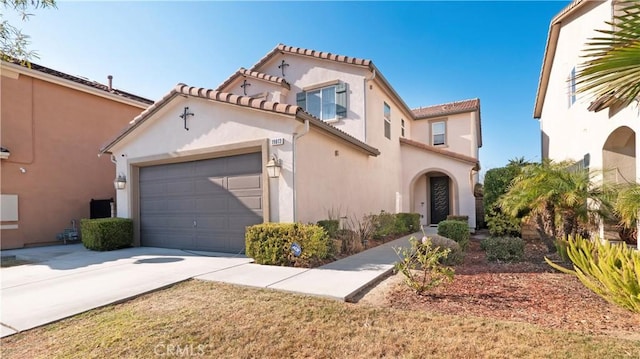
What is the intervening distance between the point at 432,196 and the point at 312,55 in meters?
10.3

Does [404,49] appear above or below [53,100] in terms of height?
above

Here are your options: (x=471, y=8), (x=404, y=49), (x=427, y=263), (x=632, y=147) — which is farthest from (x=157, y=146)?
(x=632, y=147)

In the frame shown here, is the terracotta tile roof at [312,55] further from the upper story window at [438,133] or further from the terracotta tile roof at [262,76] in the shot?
the upper story window at [438,133]

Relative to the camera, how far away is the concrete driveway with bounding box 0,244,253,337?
15.4 ft

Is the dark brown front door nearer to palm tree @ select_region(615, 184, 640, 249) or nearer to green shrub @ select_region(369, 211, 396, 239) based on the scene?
green shrub @ select_region(369, 211, 396, 239)

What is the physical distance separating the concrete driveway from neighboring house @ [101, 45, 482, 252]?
1.32 meters

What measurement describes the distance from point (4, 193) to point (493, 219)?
1803 centimetres

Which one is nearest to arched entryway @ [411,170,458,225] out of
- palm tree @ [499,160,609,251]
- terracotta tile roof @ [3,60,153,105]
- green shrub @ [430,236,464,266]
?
palm tree @ [499,160,609,251]

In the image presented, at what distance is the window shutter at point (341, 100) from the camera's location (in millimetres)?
13047

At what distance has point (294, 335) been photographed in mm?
3637

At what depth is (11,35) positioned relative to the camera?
4961mm

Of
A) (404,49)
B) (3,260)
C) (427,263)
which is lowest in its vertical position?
(3,260)

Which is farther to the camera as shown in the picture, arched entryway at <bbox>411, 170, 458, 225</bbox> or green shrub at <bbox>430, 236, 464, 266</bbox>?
arched entryway at <bbox>411, 170, 458, 225</bbox>

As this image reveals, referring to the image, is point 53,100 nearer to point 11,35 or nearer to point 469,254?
point 11,35
